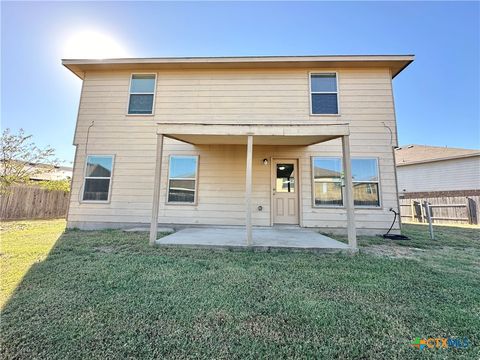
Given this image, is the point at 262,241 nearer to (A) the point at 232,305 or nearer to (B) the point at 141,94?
(A) the point at 232,305

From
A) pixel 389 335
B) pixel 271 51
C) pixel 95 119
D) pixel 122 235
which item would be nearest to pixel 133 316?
pixel 389 335

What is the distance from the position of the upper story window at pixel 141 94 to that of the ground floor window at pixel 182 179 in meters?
2.02

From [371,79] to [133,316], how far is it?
828 centimetres

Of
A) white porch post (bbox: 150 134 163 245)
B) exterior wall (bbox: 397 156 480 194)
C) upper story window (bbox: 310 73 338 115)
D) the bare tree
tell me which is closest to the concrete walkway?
white porch post (bbox: 150 134 163 245)

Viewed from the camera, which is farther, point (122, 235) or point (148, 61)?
point (148, 61)

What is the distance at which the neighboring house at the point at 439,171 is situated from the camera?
11.6 m

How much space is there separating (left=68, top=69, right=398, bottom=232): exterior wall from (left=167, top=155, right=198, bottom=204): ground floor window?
20cm

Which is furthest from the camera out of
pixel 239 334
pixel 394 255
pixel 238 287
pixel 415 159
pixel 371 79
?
pixel 415 159

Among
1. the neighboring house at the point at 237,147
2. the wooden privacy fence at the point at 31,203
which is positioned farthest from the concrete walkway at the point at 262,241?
the wooden privacy fence at the point at 31,203

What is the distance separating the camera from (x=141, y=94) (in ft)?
22.4

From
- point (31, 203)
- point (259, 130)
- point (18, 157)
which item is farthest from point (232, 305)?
point (31, 203)

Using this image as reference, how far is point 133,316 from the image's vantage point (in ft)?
6.11

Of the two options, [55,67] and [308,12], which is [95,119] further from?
[308,12]

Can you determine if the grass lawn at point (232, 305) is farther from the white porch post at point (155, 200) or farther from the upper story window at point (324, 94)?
the upper story window at point (324, 94)
